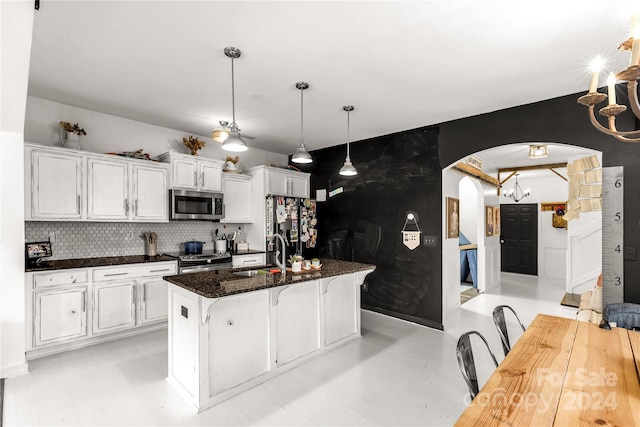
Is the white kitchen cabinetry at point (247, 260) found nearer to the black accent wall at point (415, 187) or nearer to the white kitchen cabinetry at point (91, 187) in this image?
the white kitchen cabinetry at point (91, 187)

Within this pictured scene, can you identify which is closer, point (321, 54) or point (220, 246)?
point (321, 54)

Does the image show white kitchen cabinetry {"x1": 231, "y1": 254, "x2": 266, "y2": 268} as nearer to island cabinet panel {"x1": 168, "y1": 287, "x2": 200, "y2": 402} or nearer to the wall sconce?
island cabinet panel {"x1": 168, "y1": 287, "x2": 200, "y2": 402}

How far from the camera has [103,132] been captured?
3883mm

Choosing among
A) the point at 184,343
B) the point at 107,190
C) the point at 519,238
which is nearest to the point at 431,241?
the point at 184,343

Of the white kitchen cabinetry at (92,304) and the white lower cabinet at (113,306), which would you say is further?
the white lower cabinet at (113,306)

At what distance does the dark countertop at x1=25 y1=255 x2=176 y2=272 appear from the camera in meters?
3.18

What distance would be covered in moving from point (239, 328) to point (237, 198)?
2722 mm

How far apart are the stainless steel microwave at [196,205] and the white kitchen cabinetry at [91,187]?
0.40ft

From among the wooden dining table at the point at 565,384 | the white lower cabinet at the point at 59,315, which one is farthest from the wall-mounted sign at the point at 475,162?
the white lower cabinet at the point at 59,315

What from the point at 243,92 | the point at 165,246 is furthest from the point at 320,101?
the point at 165,246

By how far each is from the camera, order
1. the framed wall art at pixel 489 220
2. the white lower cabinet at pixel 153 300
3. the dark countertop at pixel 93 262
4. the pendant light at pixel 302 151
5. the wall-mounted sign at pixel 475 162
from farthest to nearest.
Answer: the framed wall art at pixel 489 220 < the wall-mounted sign at pixel 475 162 < the white lower cabinet at pixel 153 300 < the dark countertop at pixel 93 262 < the pendant light at pixel 302 151

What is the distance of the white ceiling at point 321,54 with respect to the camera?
197cm

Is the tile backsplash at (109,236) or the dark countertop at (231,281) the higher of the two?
the tile backsplash at (109,236)

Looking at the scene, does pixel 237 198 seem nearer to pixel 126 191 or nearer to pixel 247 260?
pixel 247 260
